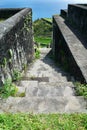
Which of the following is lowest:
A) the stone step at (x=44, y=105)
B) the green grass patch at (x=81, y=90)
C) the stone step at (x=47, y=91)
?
the stone step at (x=47, y=91)

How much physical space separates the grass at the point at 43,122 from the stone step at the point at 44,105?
0.22 meters

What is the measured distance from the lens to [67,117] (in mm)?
3734

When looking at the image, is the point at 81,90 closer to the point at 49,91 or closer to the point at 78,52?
the point at 49,91

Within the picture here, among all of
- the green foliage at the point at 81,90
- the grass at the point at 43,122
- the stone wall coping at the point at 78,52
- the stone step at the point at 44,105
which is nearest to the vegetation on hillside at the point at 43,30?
the stone wall coping at the point at 78,52

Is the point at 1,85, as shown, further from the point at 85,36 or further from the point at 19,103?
the point at 85,36

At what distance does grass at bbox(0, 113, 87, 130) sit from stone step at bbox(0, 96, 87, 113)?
223mm

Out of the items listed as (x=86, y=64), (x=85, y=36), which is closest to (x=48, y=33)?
(x=85, y=36)

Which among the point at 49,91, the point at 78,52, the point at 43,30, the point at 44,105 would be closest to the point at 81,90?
the point at 49,91

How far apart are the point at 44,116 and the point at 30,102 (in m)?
0.55

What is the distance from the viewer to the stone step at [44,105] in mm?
4000

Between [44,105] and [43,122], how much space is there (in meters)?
0.57

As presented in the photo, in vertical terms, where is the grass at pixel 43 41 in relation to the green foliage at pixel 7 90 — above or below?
below

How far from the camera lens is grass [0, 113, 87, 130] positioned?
137 inches

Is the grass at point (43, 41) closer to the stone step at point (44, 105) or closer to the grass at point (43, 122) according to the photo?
the stone step at point (44, 105)
